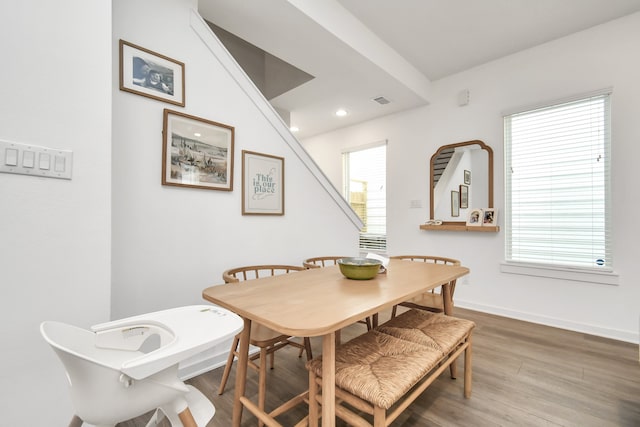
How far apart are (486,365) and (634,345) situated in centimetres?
152

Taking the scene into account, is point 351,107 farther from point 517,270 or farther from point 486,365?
point 486,365

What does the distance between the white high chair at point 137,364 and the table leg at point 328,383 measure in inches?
12.3

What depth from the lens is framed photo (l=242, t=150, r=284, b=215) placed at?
2199mm

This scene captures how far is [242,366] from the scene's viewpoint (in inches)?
51.3

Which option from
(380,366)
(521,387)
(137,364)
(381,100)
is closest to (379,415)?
(380,366)

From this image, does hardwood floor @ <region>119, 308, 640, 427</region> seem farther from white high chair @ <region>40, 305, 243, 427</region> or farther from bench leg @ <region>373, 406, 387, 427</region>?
white high chair @ <region>40, 305, 243, 427</region>

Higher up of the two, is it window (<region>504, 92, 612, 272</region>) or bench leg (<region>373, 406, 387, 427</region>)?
window (<region>504, 92, 612, 272</region>)

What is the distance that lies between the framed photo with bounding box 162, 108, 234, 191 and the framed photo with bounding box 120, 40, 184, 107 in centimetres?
12

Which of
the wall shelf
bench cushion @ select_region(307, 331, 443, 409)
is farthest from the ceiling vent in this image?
bench cushion @ select_region(307, 331, 443, 409)

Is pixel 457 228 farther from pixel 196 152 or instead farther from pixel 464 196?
pixel 196 152

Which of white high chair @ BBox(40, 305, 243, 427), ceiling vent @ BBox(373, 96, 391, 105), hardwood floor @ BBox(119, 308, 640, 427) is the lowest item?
hardwood floor @ BBox(119, 308, 640, 427)

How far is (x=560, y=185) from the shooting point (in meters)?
2.91

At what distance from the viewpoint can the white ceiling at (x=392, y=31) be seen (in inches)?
89.9

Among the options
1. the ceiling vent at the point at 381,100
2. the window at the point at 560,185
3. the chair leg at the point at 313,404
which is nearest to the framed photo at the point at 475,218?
the window at the point at 560,185
